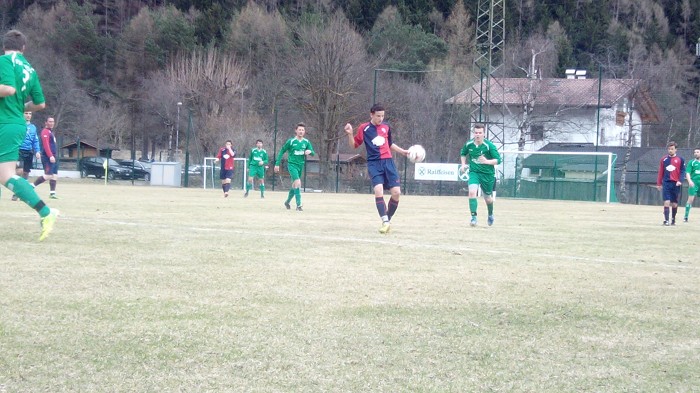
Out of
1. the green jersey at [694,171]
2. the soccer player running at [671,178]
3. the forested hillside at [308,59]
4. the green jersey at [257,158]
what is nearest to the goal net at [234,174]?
the forested hillside at [308,59]

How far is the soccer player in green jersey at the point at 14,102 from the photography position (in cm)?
787

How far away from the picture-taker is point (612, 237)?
12609 mm

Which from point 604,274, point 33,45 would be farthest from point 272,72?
point 604,274

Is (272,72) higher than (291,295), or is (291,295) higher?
(272,72)

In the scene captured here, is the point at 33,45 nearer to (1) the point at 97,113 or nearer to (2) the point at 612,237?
(1) the point at 97,113

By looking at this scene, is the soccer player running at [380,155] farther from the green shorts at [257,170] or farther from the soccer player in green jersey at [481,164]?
the green shorts at [257,170]

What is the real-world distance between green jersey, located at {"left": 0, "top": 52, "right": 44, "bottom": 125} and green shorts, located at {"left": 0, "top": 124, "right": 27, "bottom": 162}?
0.19ft

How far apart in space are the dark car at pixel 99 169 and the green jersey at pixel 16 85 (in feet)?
151

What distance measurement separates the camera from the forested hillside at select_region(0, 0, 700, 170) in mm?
55094

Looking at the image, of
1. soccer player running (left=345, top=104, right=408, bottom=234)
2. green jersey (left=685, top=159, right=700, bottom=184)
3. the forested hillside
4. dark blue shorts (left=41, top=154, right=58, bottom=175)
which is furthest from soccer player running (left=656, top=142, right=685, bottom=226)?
the forested hillside

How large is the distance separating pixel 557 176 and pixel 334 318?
34.5m

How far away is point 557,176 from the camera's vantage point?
125 feet

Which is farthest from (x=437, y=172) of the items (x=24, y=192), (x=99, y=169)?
(x=24, y=192)

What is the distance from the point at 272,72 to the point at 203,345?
61713 millimetres
